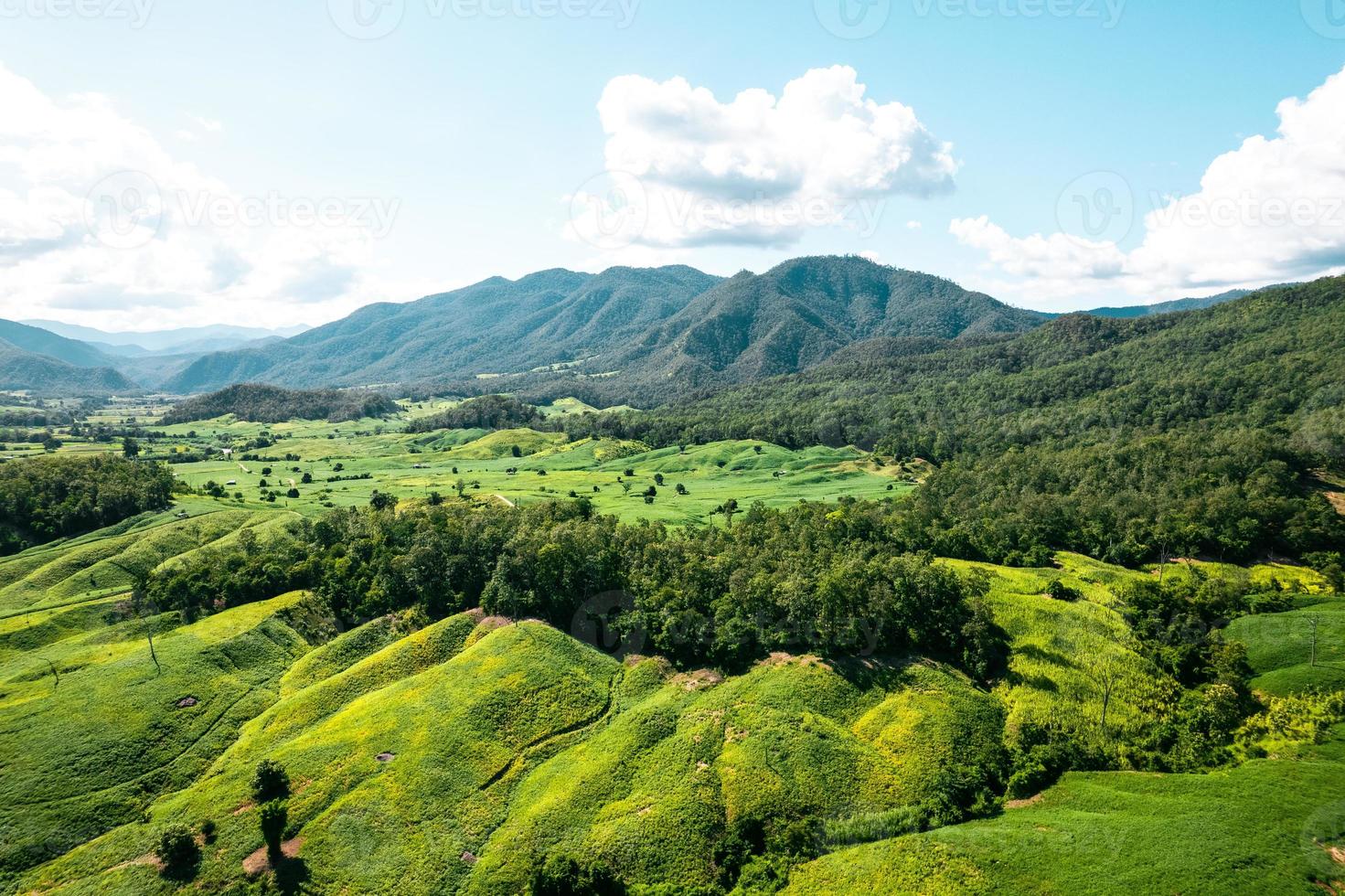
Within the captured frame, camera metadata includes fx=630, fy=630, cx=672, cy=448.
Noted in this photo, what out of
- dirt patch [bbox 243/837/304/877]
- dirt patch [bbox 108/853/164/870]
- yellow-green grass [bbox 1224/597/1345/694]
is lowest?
dirt patch [bbox 243/837/304/877]

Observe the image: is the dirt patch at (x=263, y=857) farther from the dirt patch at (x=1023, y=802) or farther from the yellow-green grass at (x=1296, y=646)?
the yellow-green grass at (x=1296, y=646)

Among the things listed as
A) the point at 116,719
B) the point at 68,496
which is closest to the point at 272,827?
the point at 116,719

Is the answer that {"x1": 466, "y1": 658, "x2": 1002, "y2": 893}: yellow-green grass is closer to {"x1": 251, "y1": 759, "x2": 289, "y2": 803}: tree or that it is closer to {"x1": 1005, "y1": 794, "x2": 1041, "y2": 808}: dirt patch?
{"x1": 1005, "y1": 794, "x2": 1041, "y2": 808}: dirt patch

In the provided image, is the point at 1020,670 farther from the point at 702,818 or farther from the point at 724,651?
the point at 702,818

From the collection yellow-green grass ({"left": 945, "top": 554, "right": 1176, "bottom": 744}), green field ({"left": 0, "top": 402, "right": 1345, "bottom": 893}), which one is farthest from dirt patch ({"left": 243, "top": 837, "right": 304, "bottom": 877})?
yellow-green grass ({"left": 945, "top": 554, "right": 1176, "bottom": 744})

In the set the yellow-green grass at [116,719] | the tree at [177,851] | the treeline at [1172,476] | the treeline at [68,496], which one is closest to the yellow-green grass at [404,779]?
the tree at [177,851]

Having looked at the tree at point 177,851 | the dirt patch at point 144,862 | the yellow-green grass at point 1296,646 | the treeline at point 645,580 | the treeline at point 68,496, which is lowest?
the dirt patch at point 144,862
